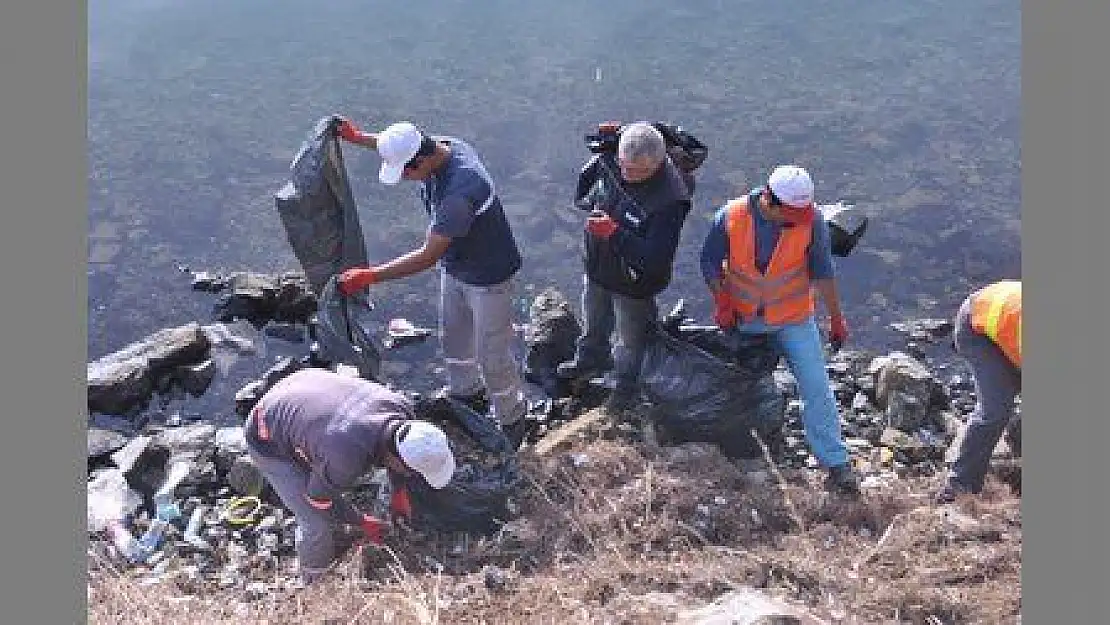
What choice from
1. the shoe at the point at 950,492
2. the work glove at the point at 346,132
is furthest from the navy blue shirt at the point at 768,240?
the work glove at the point at 346,132

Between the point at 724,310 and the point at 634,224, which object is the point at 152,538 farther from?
the point at 724,310

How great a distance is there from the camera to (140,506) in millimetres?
5605

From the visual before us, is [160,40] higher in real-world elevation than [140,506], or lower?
higher

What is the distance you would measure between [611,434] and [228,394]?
7.85ft

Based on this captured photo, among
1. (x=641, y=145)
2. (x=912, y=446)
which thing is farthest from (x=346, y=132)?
(x=912, y=446)

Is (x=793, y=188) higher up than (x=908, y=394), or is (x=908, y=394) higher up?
(x=793, y=188)

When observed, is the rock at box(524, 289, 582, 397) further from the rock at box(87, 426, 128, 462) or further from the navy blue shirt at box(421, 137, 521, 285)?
the rock at box(87, 426, 128, 462)

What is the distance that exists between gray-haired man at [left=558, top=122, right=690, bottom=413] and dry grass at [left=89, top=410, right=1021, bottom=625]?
597 millimetres

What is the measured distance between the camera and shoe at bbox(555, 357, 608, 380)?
6172mm

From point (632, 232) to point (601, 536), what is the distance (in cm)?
128

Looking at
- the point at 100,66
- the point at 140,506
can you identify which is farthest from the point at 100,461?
the point at 100,66

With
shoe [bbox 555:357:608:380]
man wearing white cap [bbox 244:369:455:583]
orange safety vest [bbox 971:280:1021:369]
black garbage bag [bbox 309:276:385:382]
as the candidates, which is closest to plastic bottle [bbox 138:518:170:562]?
man wearing white cap [bbox 244:369:455:583]

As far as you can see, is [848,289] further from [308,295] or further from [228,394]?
[228,394]

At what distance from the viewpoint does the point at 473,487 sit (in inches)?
194
